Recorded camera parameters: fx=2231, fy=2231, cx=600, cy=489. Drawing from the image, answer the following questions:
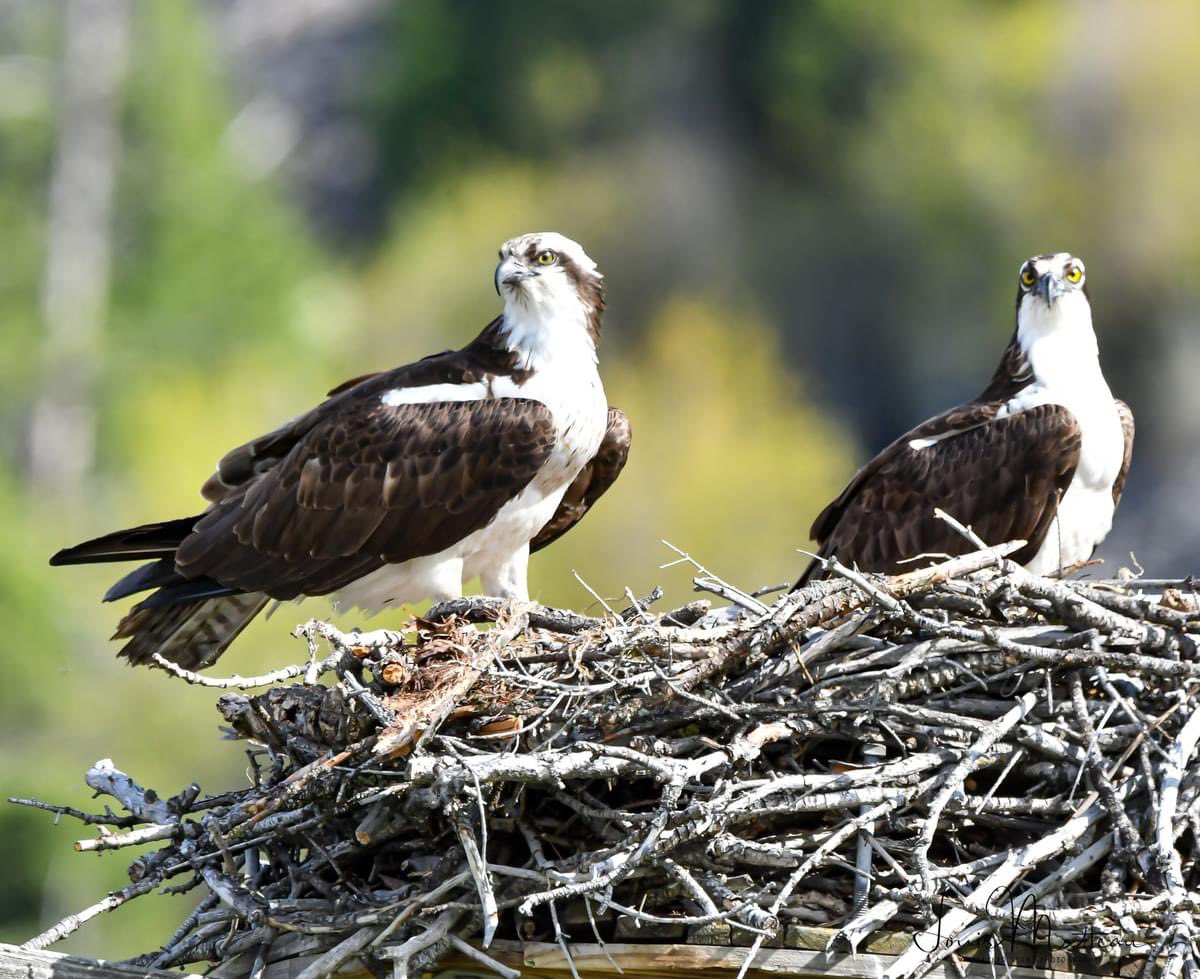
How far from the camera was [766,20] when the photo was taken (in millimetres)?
48562

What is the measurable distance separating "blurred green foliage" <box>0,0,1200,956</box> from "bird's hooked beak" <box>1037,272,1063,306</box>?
17390 mm

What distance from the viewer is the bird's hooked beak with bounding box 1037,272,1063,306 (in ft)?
26.8

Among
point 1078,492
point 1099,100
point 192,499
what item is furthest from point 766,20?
point 1078,492

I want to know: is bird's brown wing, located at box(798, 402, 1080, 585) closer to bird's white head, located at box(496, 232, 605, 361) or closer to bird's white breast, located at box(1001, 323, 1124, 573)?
bird's white breast, located at box(1001, 323, 1124, 573)

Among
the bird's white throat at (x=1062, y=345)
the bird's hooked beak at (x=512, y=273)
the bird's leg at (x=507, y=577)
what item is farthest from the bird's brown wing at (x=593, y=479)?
the bird's white throat at (x=1062, y=345)

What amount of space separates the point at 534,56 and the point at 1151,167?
14017mm

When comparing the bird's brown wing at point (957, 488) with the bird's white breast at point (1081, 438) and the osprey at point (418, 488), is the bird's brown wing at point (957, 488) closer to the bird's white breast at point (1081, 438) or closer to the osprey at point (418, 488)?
the bird's white breast at point (1081, 438)

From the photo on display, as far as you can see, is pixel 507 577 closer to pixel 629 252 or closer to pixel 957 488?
pixel 957 488

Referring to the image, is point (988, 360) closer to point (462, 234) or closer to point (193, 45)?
point (462, 234)

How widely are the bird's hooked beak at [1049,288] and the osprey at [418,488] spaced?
161 cm

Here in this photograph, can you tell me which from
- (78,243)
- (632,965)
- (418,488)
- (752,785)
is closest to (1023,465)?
(418,488)

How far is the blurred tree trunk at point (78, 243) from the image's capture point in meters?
34.8

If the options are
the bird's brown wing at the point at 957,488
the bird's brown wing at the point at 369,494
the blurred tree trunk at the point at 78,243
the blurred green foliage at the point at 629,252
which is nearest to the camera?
the bird's brown wing at the point at 369,494

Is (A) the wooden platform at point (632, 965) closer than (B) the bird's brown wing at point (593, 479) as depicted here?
Yes
